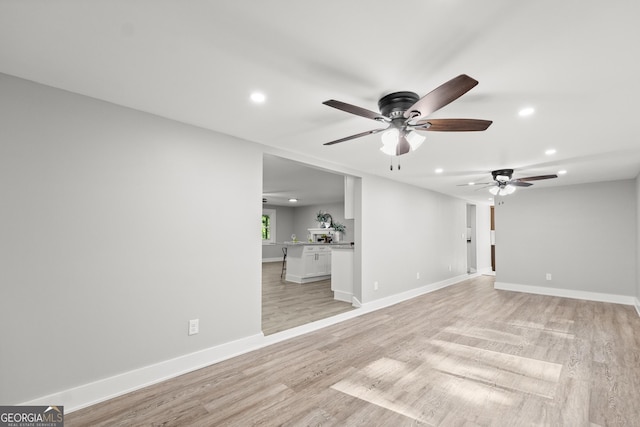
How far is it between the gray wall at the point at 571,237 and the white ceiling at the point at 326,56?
148 inches

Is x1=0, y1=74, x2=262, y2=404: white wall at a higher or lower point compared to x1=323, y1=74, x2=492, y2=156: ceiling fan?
lower

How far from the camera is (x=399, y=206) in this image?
569 centimetres

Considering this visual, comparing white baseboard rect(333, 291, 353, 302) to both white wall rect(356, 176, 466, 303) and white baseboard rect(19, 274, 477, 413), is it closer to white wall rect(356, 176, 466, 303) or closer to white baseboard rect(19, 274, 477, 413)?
white wall rect(356, 176, 466, 303)

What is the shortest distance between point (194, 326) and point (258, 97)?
2156mm

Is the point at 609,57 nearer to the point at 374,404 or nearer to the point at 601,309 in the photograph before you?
the point at 374,404

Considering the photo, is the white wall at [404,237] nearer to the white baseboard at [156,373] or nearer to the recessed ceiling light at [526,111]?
the white baseboard at [156,373]

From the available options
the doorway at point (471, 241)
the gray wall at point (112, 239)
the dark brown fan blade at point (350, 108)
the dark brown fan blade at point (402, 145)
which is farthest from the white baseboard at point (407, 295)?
the dark brown fan blade at point (350, 108)

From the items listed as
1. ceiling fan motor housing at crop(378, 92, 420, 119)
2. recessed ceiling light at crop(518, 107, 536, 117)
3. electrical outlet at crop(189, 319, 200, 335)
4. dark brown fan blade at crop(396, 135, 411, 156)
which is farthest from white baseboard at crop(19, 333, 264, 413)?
recessed ceiling light at crop(518, 107, 536, 117)

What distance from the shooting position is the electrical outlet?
9.16ft

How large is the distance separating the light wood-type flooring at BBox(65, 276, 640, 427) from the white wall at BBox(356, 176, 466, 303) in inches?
44.4

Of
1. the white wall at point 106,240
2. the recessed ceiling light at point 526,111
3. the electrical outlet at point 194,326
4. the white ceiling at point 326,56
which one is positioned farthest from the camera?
the electrical outlet at point 194,326

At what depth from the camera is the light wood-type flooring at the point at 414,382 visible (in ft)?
6.81

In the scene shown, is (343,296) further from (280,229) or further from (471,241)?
(280,229)

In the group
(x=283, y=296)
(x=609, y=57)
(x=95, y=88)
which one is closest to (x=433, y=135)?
(x=609, y=57)
